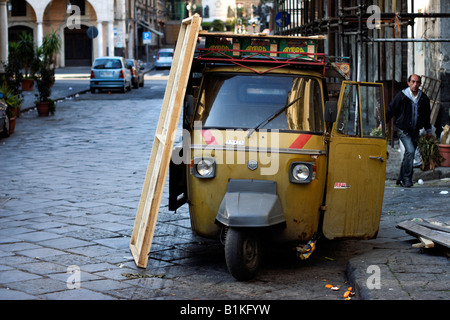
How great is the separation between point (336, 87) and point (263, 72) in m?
1.31

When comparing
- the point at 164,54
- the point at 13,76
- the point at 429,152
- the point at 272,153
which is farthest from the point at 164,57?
the point at 272,153

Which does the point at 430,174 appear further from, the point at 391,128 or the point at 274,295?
the point at 274,295

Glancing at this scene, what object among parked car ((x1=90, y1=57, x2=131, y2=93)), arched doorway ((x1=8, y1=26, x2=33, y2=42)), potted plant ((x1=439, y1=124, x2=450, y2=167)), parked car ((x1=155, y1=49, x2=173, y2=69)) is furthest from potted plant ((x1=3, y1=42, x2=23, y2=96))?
arched doorway ((x1=8, y1=26, x2=33, y2=42))

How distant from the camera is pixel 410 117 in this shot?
10383mm

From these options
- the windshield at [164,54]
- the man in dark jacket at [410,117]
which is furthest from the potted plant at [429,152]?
the windshield at [164,54]

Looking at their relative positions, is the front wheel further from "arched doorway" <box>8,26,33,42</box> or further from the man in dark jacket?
"arched doorway" <box>8,26,33,42</box>

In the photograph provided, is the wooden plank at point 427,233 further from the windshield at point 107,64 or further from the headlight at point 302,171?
the windshield at point 107,64

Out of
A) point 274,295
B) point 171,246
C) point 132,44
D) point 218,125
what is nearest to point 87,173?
point 171,246

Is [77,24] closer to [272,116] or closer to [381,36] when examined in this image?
[381,36]

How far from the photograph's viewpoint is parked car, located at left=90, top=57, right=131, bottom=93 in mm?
30375

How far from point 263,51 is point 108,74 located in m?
24.3

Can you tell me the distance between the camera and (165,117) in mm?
6672

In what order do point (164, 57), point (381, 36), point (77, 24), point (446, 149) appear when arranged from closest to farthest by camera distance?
point (446, 149)
point (381, 36)
point (164, 57)
point (77, 24)

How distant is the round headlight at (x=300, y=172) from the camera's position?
6301 millimetres
